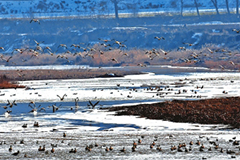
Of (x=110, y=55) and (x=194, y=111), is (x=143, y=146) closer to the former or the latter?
(x=194, y=111)

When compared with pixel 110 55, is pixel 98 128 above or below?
below

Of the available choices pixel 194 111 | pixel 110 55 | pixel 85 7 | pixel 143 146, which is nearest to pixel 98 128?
pixel 143 146

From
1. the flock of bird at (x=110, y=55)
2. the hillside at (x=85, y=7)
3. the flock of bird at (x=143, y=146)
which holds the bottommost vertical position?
the flock of bird at (x=143, y=146)

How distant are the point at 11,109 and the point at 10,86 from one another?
69.6 feet

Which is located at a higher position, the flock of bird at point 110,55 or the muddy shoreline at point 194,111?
the flock of bird at point 110,55

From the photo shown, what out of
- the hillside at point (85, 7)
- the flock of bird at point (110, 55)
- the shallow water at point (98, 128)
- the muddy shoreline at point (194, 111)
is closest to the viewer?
the shallow water at point (98, 128)

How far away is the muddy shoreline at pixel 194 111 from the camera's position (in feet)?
108

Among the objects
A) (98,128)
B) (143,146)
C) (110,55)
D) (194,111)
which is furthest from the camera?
(110,55)

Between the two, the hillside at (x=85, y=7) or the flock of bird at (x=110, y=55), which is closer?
the flock of bird at (x=110, y=55)

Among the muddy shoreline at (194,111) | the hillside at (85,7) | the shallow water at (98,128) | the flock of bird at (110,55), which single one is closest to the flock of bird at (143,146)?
the shallow water at (98,128)

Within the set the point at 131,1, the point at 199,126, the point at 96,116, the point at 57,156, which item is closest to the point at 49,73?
the point at 96,116

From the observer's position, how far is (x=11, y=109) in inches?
1630

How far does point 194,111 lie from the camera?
3538cm

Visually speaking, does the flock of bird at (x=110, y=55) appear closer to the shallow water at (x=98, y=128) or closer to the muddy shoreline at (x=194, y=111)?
the shallow water at (x=98, y=128)
